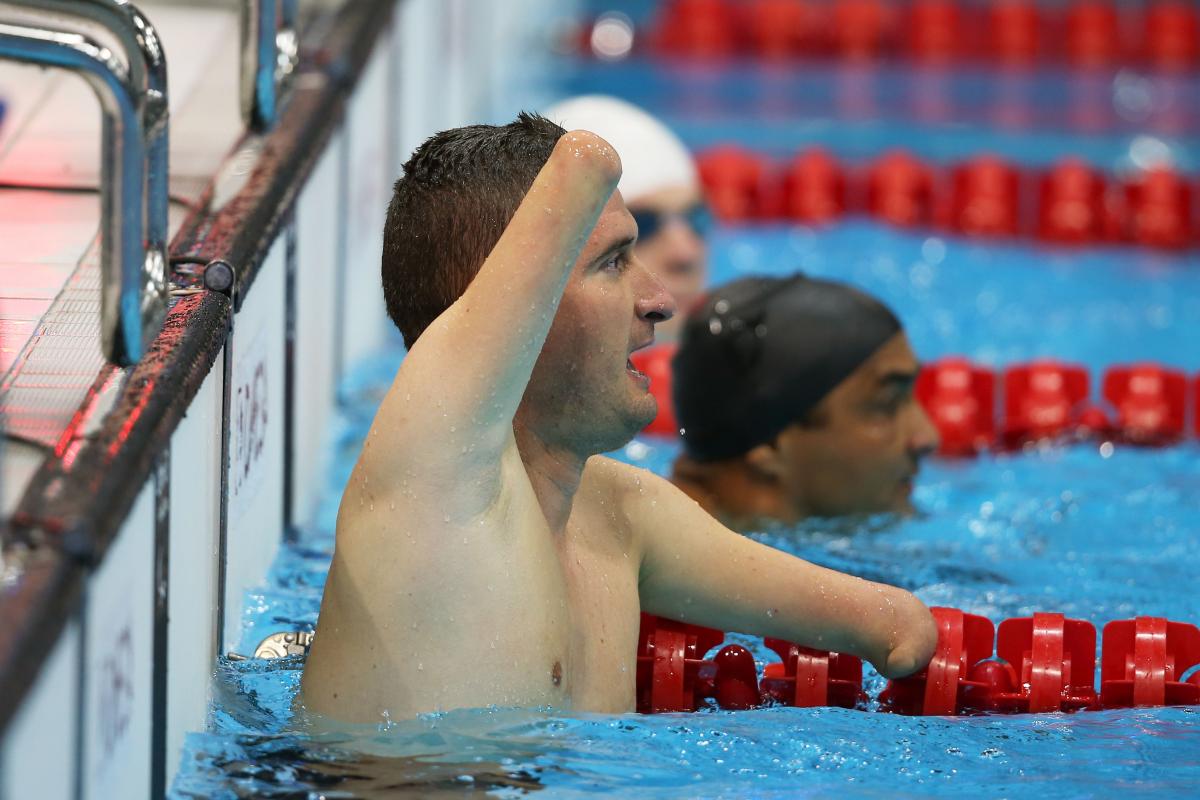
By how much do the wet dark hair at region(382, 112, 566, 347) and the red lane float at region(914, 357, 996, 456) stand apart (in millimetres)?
2320

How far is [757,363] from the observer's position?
120 inches

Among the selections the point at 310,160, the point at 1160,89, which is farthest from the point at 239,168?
the point at 1160,89

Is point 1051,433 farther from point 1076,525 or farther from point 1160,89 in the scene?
point 1160,89

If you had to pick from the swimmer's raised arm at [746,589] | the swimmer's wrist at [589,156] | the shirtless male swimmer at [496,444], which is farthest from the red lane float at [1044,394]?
the swimmer's wrist at [589,156]

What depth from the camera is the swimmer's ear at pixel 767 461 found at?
3.07 metres

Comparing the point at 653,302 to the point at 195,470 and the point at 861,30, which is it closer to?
the point at 195,470

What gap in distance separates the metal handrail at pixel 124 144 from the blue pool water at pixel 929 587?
46 cm

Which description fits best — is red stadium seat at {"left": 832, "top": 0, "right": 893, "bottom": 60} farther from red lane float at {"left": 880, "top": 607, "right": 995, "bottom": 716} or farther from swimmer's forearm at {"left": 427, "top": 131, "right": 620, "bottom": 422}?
swimmer's forearm at {"left": 427, "top": 131, "right": 620, "bottom": 422}

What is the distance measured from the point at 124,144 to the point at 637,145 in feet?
8.65

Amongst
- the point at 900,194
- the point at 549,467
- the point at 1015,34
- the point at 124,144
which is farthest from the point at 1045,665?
the point at 1015,34

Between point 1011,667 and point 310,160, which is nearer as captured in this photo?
point 1011,667

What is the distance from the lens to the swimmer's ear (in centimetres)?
307

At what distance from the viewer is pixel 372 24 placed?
4258mm

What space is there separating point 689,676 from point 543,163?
777mm
